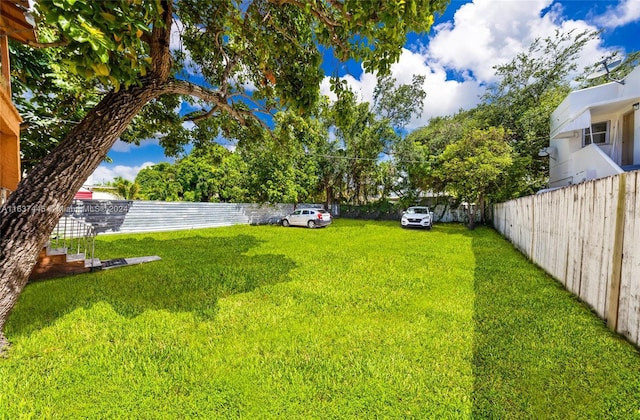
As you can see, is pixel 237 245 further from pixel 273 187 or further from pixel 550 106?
pixel 550 106

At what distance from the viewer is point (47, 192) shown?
261 cm

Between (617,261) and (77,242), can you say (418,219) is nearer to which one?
(617,261)

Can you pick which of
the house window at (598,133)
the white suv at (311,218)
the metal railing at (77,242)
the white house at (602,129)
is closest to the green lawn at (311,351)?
the metal railing at (77,242)

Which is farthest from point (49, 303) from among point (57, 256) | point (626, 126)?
point (626, 126)

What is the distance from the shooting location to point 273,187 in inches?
608

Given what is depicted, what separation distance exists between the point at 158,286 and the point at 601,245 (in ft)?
21.9

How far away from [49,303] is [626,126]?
1674 cm

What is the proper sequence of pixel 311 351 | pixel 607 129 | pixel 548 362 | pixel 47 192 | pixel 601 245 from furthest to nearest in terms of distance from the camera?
pixel 607 129 < pixel 601 245 < pixel 47 192 < pixel 311 351 < pixel 548 362

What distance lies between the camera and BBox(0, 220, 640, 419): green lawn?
6.02 feet

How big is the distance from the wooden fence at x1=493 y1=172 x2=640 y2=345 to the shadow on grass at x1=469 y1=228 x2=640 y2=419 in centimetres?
25

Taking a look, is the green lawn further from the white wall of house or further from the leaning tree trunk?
the white wall of house

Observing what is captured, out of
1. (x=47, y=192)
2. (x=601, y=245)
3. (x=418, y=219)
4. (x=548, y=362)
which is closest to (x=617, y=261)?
(x=601, y=245)

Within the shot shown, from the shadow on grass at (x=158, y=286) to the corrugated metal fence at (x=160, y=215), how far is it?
431 centimetres

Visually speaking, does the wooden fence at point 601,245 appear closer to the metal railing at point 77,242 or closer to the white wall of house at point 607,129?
the white wall of house at point 607,129
